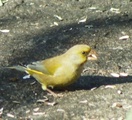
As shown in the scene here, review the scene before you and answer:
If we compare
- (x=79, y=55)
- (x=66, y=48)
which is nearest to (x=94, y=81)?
(x=79, y=55)

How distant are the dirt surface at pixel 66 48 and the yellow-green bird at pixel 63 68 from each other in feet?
0.71

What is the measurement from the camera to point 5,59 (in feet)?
21.9

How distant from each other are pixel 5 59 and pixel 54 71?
1363mm

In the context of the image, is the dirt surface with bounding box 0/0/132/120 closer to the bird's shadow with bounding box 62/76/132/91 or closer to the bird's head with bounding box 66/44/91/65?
the bird's shadow with bounding box 62/76/132/91

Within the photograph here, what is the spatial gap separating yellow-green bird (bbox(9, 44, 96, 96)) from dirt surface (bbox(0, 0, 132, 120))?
217 millimetres

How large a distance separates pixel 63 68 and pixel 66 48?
1.57m

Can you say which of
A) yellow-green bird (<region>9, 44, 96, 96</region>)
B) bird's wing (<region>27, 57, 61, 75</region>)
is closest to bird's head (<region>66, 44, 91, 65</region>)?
yellow-green bird (<region>9, 44, 96, 96</region>)

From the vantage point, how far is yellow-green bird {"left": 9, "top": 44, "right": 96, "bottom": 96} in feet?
17.9

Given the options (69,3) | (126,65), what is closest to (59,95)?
(126,65)

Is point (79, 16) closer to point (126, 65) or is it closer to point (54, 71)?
point (126, 65)

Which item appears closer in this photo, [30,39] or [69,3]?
[30,39]

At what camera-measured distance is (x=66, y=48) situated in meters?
7.01

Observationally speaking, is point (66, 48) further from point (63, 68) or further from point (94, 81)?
point (63, 68)

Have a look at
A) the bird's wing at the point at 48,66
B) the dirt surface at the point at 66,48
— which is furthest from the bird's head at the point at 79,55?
the dirt surface at the point at 66,48
